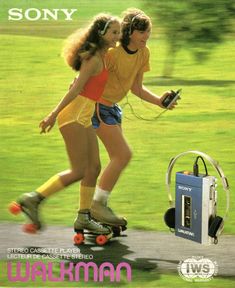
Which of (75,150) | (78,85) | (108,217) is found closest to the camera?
(78,85)

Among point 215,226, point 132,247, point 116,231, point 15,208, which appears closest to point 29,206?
point 15,208

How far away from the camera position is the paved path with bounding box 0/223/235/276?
12281 mm

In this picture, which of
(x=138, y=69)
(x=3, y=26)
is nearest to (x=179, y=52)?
(x=138, y=69)

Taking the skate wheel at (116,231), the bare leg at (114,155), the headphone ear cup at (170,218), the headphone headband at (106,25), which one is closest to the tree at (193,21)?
the headphone headband at (106,25)

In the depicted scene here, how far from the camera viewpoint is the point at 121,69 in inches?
484

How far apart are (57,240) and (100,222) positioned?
10.6 inches

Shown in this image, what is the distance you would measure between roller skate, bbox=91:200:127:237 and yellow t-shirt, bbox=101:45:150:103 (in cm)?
60

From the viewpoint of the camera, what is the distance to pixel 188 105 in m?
12.4

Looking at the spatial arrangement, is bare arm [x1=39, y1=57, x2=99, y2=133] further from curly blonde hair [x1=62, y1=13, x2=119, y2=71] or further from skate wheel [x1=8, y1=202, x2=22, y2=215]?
skate wheel [x1=8, y1=202, x2=22, y2=215]

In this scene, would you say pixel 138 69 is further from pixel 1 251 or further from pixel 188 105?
pixel 1 251

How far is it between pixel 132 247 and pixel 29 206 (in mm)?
618

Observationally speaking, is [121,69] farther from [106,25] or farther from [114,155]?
[114,155]

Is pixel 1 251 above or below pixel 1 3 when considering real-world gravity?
below

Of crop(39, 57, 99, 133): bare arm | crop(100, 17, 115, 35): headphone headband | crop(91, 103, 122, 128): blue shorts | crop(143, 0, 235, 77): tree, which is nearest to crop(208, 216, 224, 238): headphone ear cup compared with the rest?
crop(91, 103, 122, 128): blue shorts
